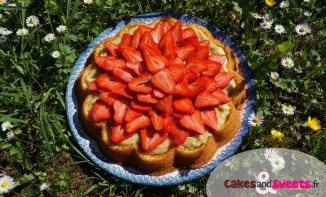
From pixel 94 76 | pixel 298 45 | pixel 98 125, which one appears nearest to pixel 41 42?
pixel 94 76

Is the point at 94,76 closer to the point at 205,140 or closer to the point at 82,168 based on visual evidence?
the point at 82,168

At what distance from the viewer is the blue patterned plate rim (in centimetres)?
305

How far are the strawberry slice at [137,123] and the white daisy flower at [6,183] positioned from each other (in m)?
0.94

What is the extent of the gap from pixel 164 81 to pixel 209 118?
406mm

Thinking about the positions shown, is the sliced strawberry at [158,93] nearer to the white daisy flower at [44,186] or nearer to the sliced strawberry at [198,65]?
the sliced strawberry at [198,65]

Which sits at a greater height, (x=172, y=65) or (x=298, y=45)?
(x=172, y=65)

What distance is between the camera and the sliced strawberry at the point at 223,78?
120 inches

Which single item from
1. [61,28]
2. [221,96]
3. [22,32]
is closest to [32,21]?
[22,32]

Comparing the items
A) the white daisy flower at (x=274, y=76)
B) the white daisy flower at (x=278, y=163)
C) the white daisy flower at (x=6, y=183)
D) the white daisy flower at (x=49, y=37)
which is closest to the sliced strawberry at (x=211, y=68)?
the white daisy flower at (x=274, y=76)

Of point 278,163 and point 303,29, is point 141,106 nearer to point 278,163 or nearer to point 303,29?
point 278,163

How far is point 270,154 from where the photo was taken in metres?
3.04

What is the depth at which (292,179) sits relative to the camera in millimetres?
3156

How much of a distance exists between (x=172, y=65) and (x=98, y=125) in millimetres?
653

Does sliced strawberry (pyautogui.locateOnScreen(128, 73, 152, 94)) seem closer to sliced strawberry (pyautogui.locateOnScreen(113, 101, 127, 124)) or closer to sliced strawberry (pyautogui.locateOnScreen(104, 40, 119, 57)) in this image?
sliced strawberry (pyautogui.locateOnScreen(113, 101, 127, 124))
